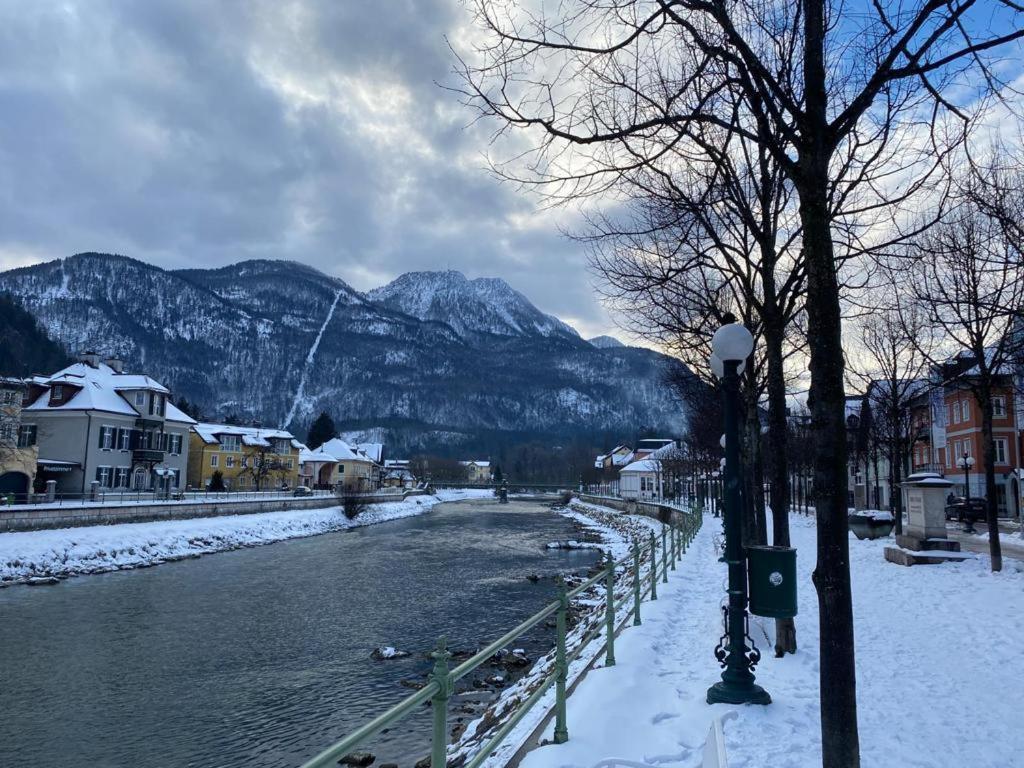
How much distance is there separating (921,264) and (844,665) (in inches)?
529

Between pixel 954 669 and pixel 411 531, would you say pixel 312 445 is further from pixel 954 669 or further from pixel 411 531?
pixel 954 669

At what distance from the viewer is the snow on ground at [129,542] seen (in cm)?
2523

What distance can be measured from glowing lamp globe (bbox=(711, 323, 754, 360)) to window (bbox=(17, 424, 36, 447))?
47.3m

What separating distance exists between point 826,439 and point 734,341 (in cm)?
282

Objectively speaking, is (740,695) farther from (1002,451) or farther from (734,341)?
(1002,451)

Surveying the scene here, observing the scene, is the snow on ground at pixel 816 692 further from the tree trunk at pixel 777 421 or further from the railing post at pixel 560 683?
the tree trunk at pixel 777 421

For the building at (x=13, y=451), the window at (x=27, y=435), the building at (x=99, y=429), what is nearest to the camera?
the building at (x=13, y=451)

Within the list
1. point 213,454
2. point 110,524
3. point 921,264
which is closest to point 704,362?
point 921,264

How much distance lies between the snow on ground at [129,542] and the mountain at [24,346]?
Result: 187 ft

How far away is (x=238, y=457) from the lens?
69.9m

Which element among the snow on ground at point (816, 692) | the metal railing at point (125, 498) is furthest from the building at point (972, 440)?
the metal railing at point (125, 498)

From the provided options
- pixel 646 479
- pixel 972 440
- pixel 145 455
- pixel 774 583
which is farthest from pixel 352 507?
pixel 774 583

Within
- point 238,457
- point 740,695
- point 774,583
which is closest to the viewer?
point 740,695

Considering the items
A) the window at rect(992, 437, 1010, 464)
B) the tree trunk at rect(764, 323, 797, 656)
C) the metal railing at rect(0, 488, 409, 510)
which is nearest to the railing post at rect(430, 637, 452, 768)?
the tree trunk at rect(764, 323, 797, 656)
